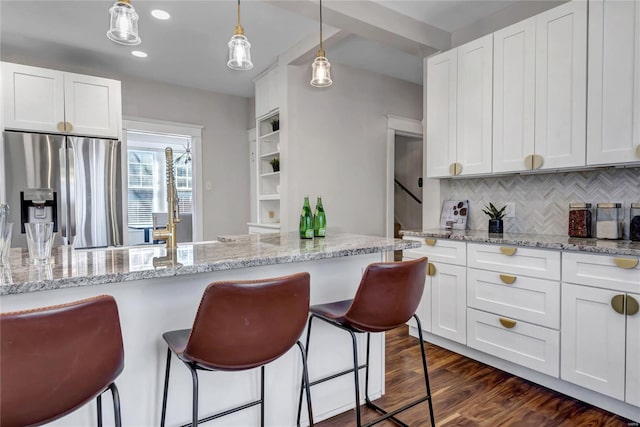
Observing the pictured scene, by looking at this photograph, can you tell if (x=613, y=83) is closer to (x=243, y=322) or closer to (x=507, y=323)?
(x=507, y=323)

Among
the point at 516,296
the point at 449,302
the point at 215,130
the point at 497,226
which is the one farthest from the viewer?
the point at 215,130

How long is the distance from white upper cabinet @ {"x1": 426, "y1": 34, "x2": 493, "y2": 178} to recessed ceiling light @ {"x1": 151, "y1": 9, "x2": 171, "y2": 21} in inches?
88.6

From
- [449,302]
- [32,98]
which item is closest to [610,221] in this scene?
[449,302]

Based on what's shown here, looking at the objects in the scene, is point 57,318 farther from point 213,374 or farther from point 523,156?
point 523,156

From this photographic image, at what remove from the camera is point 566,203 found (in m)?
2.57

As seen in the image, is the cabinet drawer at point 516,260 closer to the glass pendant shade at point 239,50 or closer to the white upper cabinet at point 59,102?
the glass pendant shade at point 239,50

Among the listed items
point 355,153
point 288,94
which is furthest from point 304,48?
point 355,153

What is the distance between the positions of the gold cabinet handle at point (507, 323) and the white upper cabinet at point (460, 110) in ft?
3.60

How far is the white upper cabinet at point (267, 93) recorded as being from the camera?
399cm

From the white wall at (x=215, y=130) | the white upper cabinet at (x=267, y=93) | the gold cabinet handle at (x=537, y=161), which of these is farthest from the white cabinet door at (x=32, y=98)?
the gold cabinet handle at (x=537, y=161)

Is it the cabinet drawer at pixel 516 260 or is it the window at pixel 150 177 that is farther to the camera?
the window at pixel 150 177

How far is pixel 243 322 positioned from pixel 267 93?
140 inches

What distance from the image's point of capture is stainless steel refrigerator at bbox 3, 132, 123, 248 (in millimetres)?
3150

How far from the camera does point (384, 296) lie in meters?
1.51
